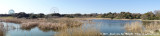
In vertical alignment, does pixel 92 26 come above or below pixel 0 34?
above

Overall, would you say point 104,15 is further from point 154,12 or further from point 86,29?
point 86,29

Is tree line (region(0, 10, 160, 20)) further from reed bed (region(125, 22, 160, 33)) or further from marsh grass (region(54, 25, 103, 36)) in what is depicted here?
marsh grass (region(54, 25, 103, 36))

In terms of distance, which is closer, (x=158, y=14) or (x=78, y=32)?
(x=78, y=32)

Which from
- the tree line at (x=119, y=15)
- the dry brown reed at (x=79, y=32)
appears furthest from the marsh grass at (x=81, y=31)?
the tree line at (x=119, y=15)

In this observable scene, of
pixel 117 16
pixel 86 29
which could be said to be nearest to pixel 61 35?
pixel 86 29

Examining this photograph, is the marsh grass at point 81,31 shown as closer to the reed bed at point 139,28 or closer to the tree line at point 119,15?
the reed bed at point 139,28

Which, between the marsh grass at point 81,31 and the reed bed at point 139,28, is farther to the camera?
the reed bed at point 139,28

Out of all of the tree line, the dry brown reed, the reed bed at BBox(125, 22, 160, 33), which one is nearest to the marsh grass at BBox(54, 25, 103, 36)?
the dry brown reed

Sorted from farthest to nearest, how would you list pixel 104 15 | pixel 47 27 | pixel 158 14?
pixel 104 15 → pixel 158 14 → pixel 47 27

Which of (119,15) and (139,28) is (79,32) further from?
(119,15)

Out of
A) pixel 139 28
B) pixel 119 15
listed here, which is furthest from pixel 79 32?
pixel 119 15

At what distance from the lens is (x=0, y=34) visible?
13.1ft

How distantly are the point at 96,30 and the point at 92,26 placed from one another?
194 mm

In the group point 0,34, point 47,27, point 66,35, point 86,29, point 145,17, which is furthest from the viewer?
point 145,17
